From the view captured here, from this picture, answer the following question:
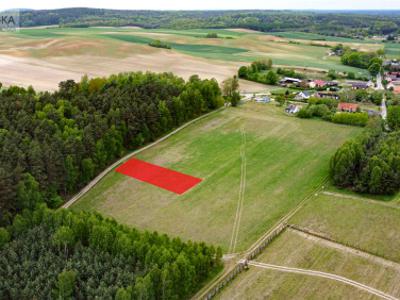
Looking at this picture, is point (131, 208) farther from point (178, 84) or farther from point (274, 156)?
point (178, 84)

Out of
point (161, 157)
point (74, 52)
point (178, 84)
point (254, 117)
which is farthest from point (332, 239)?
point (74, 52)

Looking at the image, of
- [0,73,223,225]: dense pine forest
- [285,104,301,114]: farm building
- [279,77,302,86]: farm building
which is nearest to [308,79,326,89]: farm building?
[279,77,302,86]: farm building

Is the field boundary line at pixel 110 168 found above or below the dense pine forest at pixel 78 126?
below

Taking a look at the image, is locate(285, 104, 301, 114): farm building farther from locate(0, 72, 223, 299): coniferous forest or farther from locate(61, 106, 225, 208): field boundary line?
locate(0, 72, 223, 299): coniferous forest

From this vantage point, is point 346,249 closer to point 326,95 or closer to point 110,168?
point 110,168

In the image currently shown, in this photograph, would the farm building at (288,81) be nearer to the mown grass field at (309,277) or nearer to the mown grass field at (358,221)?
the mown grass field at (358,221)

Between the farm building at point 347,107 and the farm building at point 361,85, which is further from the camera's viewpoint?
the farm building at point 361,85

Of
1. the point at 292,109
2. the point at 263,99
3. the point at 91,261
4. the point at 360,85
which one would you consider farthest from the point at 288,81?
the point at 91,261

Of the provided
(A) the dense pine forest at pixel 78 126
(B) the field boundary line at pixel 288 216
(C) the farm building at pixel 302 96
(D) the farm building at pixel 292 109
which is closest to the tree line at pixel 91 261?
(B) the field boundary line at pixel 288 216
